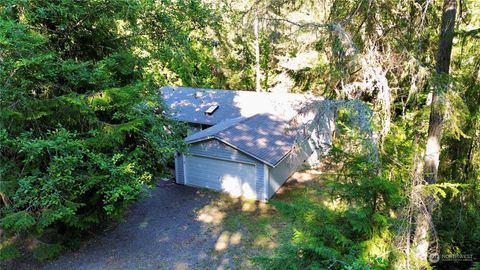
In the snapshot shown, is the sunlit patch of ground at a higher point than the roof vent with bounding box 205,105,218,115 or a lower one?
lower

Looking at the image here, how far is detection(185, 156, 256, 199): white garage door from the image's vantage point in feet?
44.9

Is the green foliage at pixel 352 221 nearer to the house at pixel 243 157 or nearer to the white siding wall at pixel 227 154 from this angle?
the house at pixel 243 157

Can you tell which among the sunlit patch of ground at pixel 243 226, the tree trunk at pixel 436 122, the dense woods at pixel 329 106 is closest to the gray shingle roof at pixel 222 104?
the sunlit patch of ground at pixel 243 226

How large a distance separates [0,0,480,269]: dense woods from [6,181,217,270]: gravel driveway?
35.3 inches

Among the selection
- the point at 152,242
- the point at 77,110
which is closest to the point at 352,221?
the point at 77,110

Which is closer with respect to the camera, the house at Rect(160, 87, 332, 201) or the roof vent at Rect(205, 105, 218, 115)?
the house at Rect(160, 87, 332, 201)

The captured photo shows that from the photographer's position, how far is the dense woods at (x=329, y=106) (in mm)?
4695

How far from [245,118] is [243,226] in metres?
6.53

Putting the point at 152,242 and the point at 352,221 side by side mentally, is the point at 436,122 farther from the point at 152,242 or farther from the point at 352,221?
the point at 152,242

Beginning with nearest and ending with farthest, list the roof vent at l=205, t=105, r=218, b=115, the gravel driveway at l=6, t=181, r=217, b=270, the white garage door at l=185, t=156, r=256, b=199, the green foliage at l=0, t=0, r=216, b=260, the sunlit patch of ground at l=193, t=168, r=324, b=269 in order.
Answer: the green foliage at l=0, t=0, r=216, b=260
the gravel driveway at l=6, t=181, r=217, b=270
the sunlit patch of ground at l=193, t=168, r=324, b=269
the white garage door at l=185, t=156, r=256, b=199
the roof vent at l=205, t=105, r=218, b=115

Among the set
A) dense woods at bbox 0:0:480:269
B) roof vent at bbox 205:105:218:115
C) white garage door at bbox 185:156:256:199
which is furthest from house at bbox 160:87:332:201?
dense woods at bbox 0:0:480:269

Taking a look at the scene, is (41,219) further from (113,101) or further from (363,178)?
(363,178)

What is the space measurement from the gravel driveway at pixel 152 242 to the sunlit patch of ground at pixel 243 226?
1.15 ft

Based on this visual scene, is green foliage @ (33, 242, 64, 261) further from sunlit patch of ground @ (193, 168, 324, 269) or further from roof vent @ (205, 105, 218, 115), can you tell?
roof vent @ (205, 105, 218, 115)
